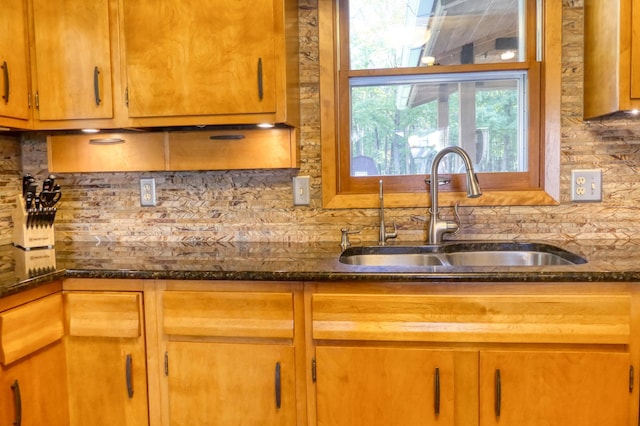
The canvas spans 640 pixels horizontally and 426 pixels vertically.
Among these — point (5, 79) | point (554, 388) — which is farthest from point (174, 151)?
point (554, 388)

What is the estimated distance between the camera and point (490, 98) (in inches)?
76.8

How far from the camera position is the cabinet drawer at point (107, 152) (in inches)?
75.9

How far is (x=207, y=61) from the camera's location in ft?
Answer: 5.46

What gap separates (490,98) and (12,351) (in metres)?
1.91

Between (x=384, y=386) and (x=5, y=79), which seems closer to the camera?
(x=384, y=386)

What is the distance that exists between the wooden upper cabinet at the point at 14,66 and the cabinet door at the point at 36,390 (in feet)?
2.83

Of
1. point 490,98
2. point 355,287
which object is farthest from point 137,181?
point 490,98

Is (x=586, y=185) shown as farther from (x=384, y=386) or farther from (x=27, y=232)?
(x=27, y=232)

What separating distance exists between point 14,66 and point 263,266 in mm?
1206

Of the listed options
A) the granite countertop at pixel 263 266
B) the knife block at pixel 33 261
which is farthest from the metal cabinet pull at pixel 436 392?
the knife block at pixel 33 261

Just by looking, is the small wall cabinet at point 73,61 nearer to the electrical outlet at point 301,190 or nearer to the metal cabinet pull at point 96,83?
the metal cabinet pull at point 96,83

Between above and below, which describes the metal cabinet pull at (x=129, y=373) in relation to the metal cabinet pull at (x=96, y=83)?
below

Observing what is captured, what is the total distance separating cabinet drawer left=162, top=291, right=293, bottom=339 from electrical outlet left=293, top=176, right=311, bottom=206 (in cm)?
62

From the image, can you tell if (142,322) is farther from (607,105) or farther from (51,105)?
(607,105)
